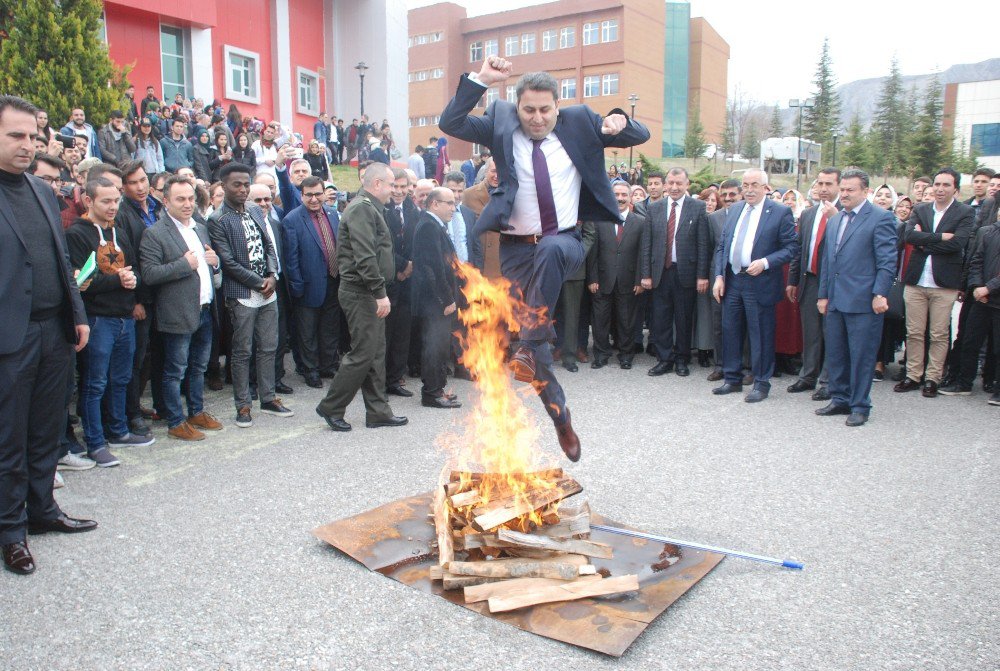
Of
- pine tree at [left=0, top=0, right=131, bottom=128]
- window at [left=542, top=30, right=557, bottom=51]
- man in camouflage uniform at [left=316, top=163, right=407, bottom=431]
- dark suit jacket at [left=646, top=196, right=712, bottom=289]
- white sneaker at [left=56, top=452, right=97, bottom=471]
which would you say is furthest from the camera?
window at [left=542, top=30, right=557, bottom=51]

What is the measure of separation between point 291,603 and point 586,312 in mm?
7465

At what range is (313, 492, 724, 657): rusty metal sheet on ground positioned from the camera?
3482 mm

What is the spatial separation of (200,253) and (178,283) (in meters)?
0.42

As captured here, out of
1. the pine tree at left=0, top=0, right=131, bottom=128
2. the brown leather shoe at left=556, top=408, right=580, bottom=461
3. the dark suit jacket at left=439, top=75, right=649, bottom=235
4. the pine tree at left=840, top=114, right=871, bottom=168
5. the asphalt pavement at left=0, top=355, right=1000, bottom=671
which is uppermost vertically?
the pine tree at left=840, top=114, right=871, bottom=168

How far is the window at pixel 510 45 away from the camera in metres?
60.1

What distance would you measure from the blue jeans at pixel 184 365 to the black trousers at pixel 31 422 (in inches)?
77.6

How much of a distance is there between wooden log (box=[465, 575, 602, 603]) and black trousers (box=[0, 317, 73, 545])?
2.62 m

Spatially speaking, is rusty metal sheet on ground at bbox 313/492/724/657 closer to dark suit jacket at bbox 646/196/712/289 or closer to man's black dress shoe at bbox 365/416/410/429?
man's black dress shoe at bbox 365/416/410/429

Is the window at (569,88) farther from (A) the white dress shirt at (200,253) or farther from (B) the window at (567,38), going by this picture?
(A) the white dress shirt at (200,253)

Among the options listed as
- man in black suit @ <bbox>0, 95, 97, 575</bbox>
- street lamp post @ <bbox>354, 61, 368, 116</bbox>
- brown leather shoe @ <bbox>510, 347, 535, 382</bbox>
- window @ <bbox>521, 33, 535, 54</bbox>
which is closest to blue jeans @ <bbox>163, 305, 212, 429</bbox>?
man in black suit @ <bbox>0, 95, 97, 575</bbox>

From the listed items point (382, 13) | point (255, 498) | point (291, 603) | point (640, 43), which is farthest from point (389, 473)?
point (640, 43)

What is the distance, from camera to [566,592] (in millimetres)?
3768

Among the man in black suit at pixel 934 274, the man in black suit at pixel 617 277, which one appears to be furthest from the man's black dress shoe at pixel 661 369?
the man in black suit at pixel 934 274

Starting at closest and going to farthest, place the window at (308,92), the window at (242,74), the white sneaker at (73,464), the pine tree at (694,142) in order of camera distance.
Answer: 1. the white sneaker at (73,464)
2. the window at (242,74)
3. the window at (308,92)
4. the pine tree at (694,142)
